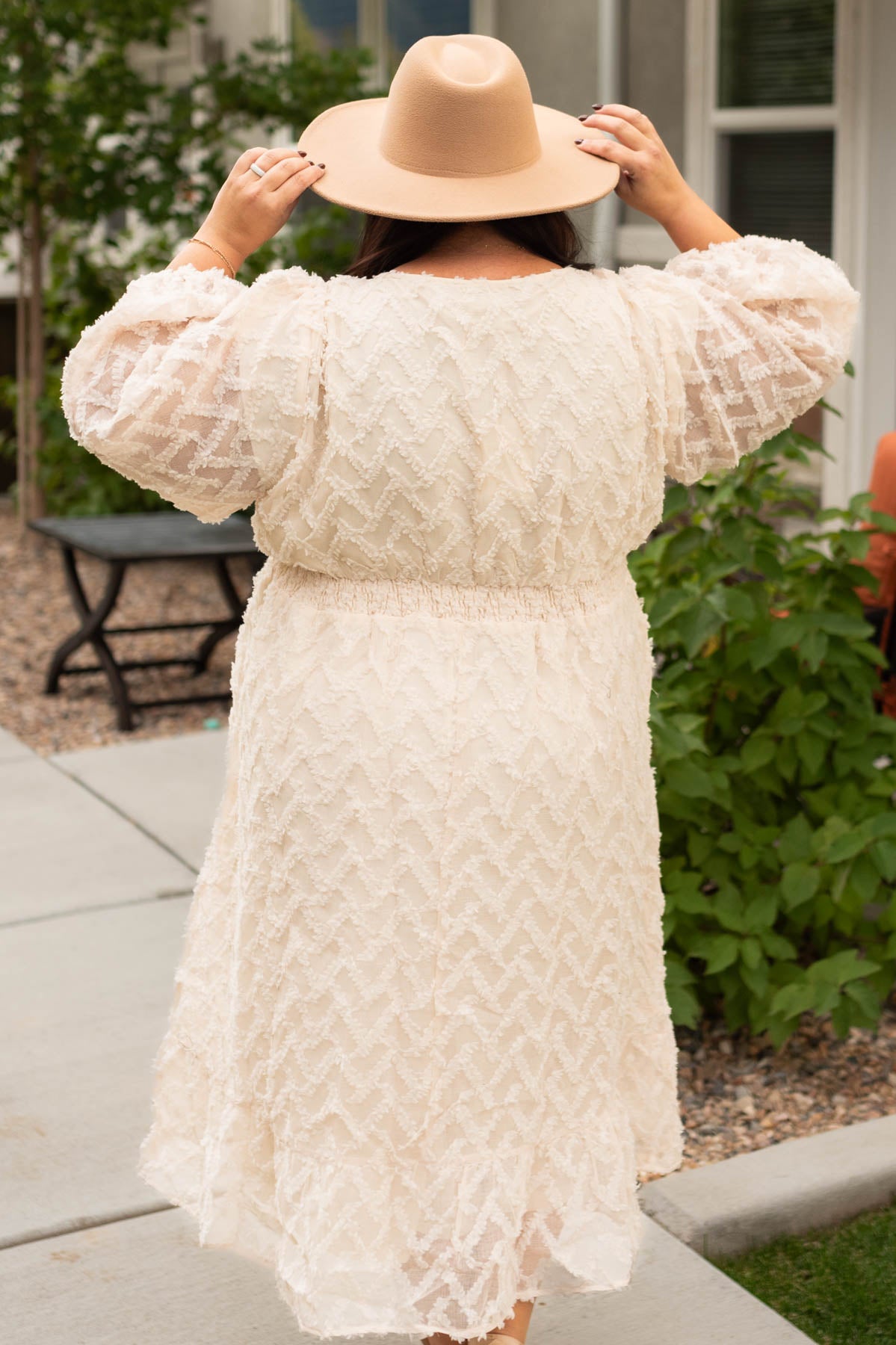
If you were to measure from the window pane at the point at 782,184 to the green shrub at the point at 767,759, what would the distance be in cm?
254

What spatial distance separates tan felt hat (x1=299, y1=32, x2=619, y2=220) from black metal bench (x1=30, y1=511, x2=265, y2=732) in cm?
391

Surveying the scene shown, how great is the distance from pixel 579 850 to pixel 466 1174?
42 centimetres

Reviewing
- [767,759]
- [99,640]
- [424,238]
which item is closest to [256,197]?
[424,238]

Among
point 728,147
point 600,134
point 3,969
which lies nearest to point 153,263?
point 728,147

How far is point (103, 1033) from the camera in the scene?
3533 mm

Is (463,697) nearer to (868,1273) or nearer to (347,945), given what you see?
(347,945)

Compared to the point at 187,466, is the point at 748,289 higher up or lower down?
higher up

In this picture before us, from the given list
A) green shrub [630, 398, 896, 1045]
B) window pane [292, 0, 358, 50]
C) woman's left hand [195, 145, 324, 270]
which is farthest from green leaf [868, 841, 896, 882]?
window pane [292, 0, 358, 50]

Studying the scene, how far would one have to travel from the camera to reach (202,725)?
19.9 ft

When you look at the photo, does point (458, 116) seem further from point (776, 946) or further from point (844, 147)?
point (844, 147)

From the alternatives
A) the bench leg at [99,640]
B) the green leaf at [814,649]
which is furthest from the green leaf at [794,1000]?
the bench leg at [99,640]

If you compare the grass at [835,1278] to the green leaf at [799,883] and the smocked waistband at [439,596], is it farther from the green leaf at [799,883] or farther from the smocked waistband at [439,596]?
the smocked waistband at [439,596]

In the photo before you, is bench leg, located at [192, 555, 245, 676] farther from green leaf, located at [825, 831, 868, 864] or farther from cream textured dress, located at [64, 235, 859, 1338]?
cream textured dress, located at [64, 235, 859, 1338]

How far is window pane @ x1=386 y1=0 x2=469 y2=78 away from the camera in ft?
25.9
